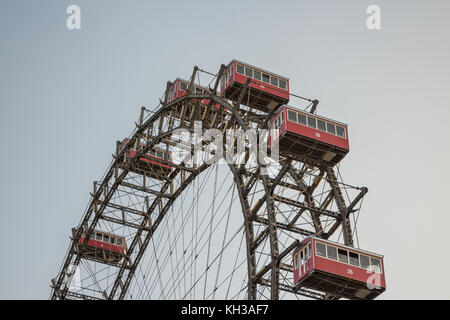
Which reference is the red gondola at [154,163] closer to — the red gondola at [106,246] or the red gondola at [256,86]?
the red gondola at [106,246]

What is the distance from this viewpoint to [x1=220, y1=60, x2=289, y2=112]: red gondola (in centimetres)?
5325

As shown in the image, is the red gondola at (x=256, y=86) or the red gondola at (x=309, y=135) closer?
the red gondola at (x=309, y=135)

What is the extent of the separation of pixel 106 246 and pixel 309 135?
34.6 m

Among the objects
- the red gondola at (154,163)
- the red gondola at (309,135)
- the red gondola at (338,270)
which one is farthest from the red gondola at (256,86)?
the red gondola at (154,163)

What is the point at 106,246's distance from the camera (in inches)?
3054

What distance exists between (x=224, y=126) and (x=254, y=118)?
8.06ft

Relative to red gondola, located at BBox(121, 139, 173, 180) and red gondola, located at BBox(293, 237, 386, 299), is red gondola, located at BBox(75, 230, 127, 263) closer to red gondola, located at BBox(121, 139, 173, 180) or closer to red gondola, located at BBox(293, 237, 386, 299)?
red gondola, located at BBox(121, 139, 173, 180)

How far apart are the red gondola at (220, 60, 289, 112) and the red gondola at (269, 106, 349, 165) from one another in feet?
12.2

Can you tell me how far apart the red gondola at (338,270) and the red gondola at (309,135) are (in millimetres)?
7211

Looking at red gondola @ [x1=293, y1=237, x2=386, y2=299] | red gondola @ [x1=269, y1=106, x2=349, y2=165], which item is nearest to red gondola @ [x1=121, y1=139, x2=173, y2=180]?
red gondola @ [x1=269, y1=106, x2=349, y2=165]

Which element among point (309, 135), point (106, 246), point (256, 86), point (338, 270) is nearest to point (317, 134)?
point (309, 135)

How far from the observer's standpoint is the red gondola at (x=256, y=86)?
175 feet

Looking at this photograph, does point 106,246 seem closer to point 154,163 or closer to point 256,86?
point 154,163
